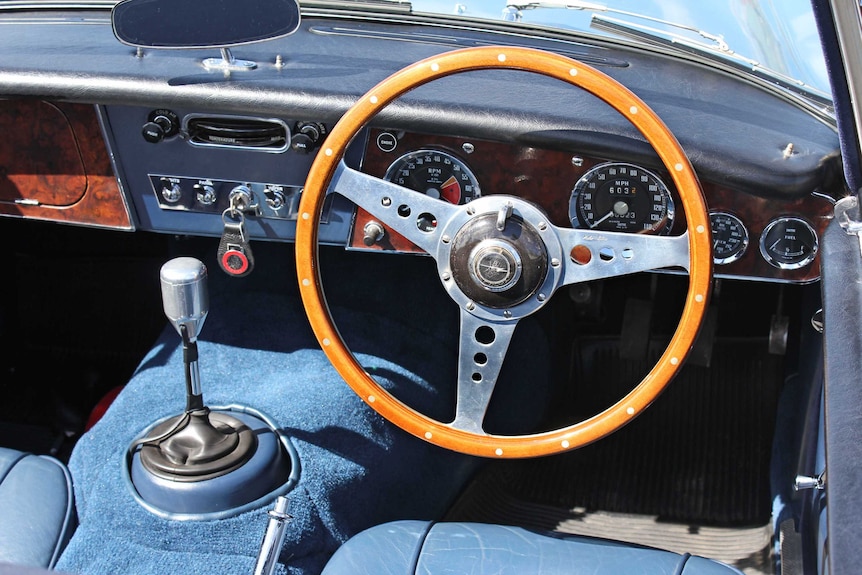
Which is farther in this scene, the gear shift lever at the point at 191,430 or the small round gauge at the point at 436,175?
the small round gauge at the point at 436,175

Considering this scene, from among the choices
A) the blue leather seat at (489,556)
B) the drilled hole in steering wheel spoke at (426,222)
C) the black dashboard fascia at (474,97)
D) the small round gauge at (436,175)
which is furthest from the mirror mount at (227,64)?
the blue leather seat at (489,556)

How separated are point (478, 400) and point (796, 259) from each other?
70 centimetres

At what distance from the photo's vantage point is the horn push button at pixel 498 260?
1.60 metres

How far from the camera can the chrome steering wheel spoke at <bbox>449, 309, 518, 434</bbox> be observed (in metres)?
1.69

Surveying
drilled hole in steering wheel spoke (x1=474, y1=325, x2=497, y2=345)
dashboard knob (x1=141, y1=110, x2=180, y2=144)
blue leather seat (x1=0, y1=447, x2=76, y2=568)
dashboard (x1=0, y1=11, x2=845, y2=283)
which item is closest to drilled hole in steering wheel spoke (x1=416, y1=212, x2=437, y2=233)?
dashboard (x1=0, y1=11, x2=845, y2=283)

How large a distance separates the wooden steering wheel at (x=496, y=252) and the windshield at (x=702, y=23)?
2.53 ft

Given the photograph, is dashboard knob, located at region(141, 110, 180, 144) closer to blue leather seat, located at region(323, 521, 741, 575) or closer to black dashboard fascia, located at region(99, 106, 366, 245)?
black dashboard fascia, located at region(99, 106, 366, 245)

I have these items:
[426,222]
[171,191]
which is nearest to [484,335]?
[426,222]

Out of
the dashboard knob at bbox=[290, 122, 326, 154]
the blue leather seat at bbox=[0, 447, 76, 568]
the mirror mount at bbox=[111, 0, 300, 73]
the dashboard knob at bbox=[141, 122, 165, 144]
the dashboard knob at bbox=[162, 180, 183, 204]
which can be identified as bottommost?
the blue leather seat at bbox=[0, 447, 76, 568]

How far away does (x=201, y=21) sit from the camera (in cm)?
174

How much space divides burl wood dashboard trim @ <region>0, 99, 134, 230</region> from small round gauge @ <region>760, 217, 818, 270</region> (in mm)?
1380

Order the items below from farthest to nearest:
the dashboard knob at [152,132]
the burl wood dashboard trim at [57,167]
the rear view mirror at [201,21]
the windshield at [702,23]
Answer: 1. the windshield at [702,23]
2. the burl wood dashboard trim at [57,167]
3. the dashboard knob at [152,132]
4. the rear view mirror at [201,21]

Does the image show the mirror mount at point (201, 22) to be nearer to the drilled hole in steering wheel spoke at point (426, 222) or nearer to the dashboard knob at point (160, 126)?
the dashboard knob at point (160, 126)

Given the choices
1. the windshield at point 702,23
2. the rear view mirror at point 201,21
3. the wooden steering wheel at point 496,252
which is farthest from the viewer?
the windshield at point 702,23
